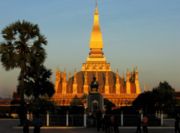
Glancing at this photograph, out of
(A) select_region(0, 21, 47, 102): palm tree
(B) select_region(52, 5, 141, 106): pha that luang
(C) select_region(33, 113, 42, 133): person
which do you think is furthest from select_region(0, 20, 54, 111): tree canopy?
(B) select_region(52, 5, 141, 106): pha that luang

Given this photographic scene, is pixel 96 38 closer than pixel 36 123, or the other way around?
pixel 36 123

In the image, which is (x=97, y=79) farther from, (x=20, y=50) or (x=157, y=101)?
(x=20, y=50)

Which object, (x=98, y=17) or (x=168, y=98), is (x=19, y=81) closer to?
(x=168, y=98)

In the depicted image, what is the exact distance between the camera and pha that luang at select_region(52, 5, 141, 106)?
518 feet

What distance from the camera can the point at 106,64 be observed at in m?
166

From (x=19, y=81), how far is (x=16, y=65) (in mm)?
1696

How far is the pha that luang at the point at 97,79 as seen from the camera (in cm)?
15775

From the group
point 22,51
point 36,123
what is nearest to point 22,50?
point 22,51

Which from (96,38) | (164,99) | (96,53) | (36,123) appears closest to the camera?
(36,123)

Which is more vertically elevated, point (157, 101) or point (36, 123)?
point (157, 101)

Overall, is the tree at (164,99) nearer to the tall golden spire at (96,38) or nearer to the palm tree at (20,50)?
the palm tree at (20,50)

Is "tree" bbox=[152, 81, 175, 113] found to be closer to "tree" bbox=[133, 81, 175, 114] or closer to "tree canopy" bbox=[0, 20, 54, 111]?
"tree" bbox=[133, 81, 175, 114]

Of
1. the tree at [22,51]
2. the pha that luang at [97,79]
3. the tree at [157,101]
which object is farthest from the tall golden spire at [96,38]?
the tree at [22,51]

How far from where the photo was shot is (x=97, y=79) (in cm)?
16138
